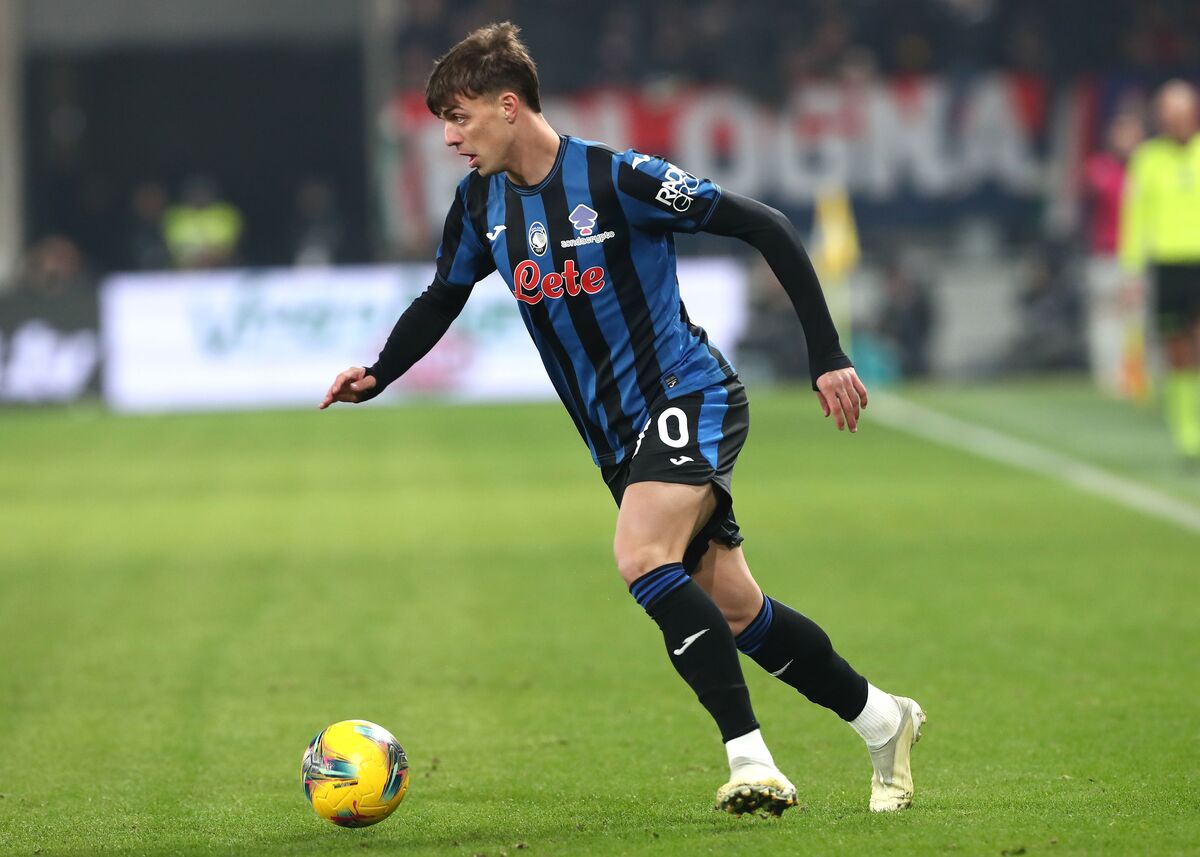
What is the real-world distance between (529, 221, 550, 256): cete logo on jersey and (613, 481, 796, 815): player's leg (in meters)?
0.64

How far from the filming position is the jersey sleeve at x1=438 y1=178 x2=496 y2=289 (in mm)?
5238

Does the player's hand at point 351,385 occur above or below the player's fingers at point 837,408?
above

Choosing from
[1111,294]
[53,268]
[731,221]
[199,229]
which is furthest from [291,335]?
[731,221]

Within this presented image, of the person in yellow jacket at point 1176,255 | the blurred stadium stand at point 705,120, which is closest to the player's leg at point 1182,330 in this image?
the person in yellow jacket at point 1176,255

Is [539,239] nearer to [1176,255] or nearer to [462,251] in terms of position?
[462,251]

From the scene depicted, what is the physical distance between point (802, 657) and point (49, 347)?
18.1 meters

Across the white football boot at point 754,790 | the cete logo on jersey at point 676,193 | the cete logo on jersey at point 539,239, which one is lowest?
the white football boot at point 754,790

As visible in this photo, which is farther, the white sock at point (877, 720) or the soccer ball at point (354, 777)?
the white sock at point (877, 720)

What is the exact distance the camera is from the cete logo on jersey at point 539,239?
4.98 meters

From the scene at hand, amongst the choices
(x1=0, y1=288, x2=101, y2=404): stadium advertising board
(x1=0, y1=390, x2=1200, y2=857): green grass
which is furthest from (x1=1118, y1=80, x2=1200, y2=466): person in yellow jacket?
(x1=0, y1=288, x2=101, y2=404): stadium advertising board

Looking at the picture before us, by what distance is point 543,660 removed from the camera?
7746mm

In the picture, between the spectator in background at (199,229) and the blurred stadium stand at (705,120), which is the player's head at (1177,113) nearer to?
the blurred stadium stand at (705,120)

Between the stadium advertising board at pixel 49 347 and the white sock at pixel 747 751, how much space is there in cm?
1807

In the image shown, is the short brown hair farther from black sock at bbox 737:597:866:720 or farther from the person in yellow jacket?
the person in yellow jacket
